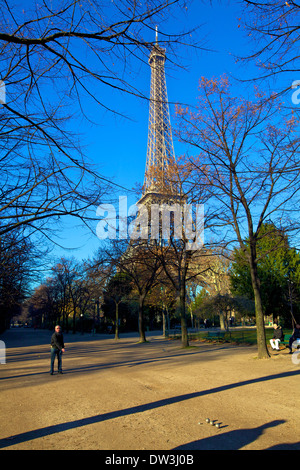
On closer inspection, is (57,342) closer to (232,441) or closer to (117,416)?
(117,416)

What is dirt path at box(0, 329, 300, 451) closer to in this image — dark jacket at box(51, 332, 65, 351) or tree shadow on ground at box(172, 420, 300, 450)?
tree shadow on ground at box(172, 420, 300, 450)

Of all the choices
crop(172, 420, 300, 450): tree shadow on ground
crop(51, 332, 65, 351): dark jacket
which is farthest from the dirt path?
crop(51, 332, 65, 351): dark jacket

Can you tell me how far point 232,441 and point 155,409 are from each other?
79.7 inches

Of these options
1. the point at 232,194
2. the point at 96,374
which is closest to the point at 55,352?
the point at 96,374

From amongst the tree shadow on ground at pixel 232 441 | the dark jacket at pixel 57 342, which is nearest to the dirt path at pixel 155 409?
the tree shadow on ground at pixel 232 441

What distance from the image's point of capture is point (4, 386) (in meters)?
9.12

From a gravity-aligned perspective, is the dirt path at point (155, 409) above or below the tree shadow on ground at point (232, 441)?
below

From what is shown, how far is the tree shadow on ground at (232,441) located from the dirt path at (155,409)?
12 mm

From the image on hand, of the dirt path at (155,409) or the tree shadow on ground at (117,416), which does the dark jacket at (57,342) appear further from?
the tree shadow on ground at (117,416)

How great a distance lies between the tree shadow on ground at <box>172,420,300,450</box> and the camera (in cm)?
404

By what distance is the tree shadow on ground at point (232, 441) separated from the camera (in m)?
4.04

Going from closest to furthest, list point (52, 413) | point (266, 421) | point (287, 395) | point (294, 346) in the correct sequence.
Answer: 1. point (266, 421)
2. point (52, 413)
3. point (287, 395)
4. point (294, 346)
